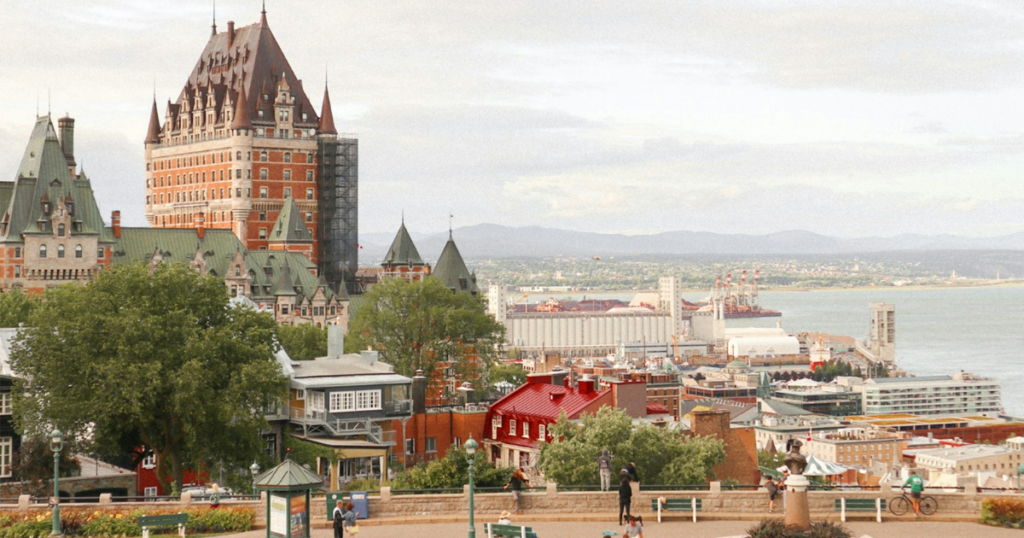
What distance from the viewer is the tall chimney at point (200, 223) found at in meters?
140

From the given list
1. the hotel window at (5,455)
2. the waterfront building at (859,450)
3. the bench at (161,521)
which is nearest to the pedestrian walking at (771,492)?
the bench at (161,521)

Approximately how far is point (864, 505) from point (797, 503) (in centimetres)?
488

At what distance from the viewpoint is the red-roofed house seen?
2569 inches

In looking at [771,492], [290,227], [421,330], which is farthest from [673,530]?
[290,227]

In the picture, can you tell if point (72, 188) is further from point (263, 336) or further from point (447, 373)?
point (263, 336)

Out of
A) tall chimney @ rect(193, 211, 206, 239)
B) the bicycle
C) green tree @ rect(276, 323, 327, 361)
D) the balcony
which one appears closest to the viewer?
the bicycle

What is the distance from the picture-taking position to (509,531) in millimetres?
32094

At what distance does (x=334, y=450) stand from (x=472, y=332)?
4164 cm

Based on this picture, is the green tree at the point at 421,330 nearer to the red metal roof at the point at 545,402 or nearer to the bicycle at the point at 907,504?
Answer: the red metal roof at the point at 545,402

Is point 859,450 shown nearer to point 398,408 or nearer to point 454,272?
point 454,272

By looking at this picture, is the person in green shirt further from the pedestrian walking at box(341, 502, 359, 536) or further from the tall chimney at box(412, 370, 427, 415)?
the tall chimney at box(412, 370, 427, 415)

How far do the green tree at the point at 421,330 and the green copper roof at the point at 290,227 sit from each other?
1945 inches

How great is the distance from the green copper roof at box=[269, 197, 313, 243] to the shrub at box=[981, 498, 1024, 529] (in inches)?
4716

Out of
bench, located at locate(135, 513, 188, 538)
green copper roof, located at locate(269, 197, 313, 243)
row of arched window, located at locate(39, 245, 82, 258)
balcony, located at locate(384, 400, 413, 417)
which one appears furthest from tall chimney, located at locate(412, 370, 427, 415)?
green copper roof, located at locate(269, 197, 313, 243)
